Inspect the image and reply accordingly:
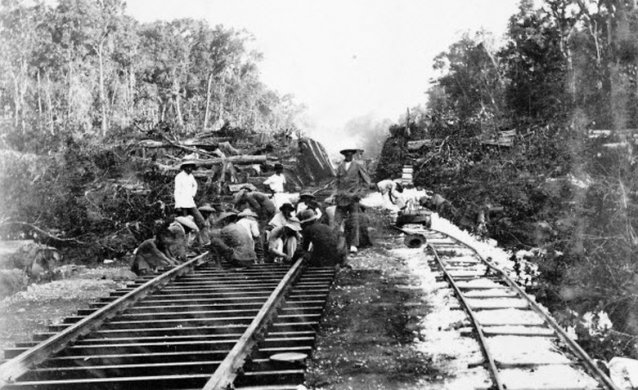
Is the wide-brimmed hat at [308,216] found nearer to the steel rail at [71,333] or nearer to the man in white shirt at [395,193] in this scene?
the steel rail at [71,333]

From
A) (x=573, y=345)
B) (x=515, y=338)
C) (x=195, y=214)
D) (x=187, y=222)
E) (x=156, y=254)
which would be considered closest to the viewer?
(x=573, y=345)

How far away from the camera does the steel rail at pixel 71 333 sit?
5008 millimetres

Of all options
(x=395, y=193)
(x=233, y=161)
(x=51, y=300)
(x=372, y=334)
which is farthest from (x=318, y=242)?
(x=233, y=161)

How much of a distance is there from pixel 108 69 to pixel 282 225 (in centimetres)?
5146

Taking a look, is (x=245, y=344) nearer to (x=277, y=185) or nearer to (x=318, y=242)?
(x=318, y=242)

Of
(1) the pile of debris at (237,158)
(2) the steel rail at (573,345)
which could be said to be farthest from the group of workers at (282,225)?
(1) the pile of debris at (237,158)

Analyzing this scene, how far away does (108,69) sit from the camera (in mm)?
56469

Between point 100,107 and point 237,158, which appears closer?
point 237,158

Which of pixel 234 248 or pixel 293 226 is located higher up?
pixel 293 226

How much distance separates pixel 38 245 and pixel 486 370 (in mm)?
9965

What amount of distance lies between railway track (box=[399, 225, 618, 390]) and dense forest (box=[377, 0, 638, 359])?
1104 millimetres

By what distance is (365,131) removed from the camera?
368 ft

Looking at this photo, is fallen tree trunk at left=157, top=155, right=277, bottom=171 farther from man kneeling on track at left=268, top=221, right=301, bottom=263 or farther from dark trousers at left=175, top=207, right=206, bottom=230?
man kneeling on track at left=268, top=221, right=301, bottom=263

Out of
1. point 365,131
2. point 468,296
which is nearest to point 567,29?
point 468,296
